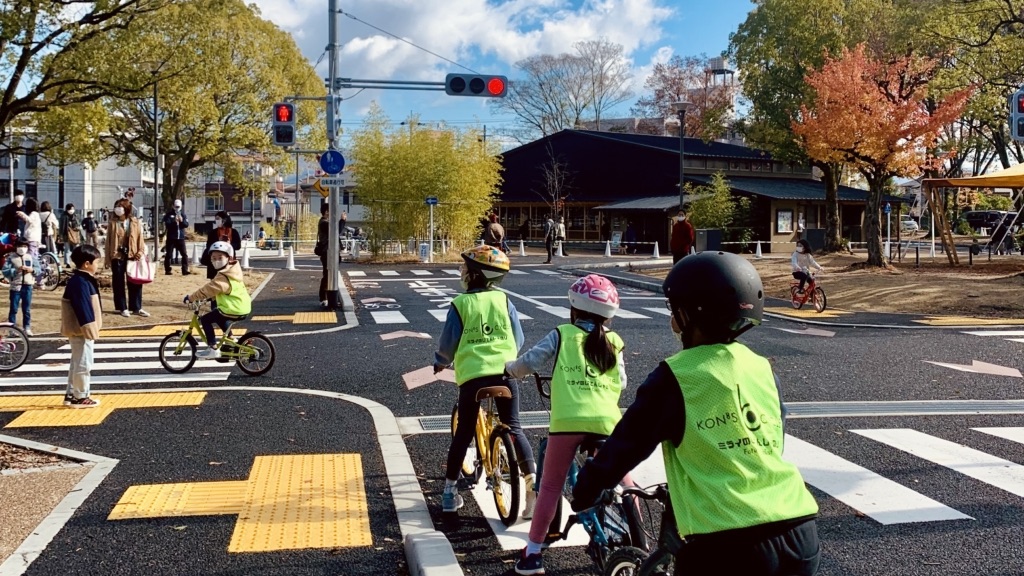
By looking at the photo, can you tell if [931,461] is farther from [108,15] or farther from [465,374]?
[108,15]

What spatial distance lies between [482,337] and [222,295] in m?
5.66

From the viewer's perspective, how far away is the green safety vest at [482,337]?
5211 millimetres

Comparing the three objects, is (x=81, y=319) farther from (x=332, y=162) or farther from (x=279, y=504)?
(x=332, y=162)

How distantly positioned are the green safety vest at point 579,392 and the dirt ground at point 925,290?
14.9m

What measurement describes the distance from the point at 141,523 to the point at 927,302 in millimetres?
16723

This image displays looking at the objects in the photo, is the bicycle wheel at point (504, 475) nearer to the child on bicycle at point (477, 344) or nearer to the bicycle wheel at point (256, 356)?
the child on bicycle at point (477, 344)

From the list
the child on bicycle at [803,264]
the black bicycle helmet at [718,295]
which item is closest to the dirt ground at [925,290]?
the child on bicycle at [803,264]

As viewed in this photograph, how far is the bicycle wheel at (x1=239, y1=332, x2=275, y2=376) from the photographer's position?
10.2 m

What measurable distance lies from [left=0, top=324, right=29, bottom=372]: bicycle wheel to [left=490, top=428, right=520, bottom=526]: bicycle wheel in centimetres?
774

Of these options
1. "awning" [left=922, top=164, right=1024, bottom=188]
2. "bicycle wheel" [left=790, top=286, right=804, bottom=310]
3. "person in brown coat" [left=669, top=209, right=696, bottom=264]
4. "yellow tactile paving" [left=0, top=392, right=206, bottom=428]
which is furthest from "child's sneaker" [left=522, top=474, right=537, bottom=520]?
"awning" [left=922, top=164, right=1024, bottom=188]

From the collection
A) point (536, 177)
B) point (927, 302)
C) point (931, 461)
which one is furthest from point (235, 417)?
point (536, 177)

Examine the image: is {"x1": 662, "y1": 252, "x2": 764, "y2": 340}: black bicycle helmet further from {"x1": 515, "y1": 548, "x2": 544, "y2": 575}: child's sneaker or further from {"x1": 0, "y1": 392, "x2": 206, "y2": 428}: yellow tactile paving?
{"x1": 0, "y1": 392, "x2": 206, "y2": 428}: yellow tactile paving

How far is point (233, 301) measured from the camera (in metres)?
10.1

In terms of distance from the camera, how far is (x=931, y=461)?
6.61 m
